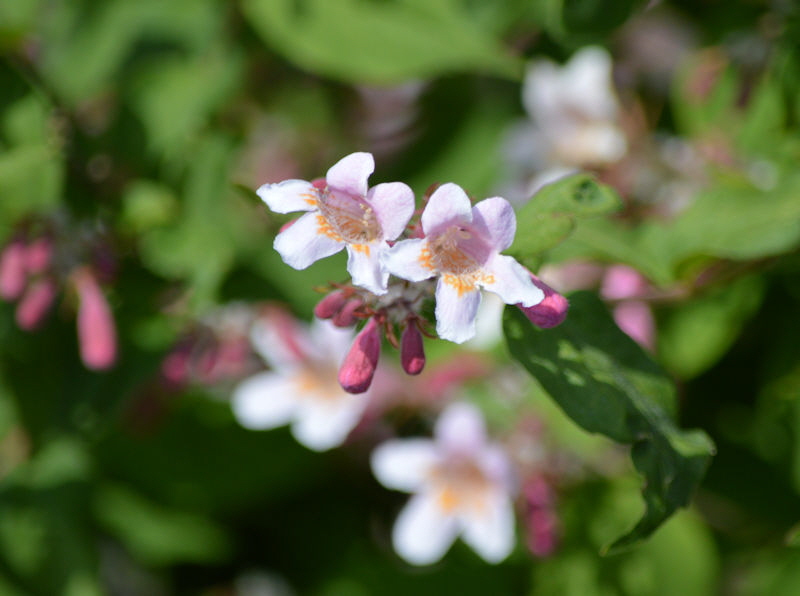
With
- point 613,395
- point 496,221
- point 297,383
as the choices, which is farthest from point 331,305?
point 297,383

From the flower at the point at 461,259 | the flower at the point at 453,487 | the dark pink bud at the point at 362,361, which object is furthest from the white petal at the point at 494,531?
the flower at the point at 461,259

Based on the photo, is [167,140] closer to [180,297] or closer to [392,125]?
[180,297]

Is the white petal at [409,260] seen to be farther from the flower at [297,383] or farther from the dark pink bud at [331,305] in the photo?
the flower at [297,383]

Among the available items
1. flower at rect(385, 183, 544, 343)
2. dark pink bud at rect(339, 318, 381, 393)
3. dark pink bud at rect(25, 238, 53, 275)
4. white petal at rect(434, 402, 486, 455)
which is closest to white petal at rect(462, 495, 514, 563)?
white petal at rect(434, 402, 486, 455)

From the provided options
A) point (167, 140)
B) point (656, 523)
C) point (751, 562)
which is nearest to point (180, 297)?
point (167, 140)

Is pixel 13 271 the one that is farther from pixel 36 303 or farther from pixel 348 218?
pixel 348 218

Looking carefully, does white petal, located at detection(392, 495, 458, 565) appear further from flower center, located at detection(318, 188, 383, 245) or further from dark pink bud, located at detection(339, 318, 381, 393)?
flower center, located at detection(318, 188, 383, 245)
